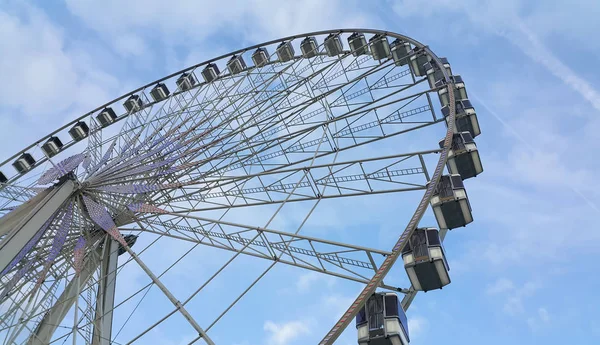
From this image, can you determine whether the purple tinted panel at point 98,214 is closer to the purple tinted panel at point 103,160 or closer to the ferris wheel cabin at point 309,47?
the purple tinted panel at point 103,160

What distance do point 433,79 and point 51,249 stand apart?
1150 centimetres

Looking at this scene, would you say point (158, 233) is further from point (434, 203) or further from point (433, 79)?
point (433, 79)

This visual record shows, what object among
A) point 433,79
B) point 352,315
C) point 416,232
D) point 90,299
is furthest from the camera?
point 433,79

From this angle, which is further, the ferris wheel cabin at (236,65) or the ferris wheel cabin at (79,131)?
the ferris wheel cabin at (79,131)

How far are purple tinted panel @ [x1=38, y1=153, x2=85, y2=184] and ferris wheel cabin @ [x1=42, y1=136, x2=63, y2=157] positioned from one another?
6.83m

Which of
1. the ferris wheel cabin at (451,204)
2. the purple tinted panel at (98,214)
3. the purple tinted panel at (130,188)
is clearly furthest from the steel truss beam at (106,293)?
the ferris wheel cabin at (451,204)

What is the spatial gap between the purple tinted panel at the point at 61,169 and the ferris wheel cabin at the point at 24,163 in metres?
6.66

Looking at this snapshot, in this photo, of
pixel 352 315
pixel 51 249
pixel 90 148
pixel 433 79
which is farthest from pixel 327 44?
pixel 352 315

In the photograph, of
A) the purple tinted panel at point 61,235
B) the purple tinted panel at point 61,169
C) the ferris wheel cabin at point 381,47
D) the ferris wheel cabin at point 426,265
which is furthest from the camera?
the ferris wheel cabin at point 381,47

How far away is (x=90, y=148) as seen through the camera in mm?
17578

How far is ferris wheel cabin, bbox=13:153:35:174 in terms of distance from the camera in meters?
21.8

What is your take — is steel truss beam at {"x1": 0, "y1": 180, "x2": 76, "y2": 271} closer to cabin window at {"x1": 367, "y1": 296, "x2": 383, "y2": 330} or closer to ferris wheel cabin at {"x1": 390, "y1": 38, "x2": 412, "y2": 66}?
cabin window at {"x1": 367, "y1": 296, "x2": 383, "y2": 330}

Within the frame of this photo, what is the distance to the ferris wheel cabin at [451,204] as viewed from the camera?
11.0 m

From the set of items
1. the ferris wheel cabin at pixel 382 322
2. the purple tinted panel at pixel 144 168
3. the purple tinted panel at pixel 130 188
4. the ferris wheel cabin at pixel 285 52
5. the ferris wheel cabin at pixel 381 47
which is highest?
the ferris wheel cabin at pixel 285 52
